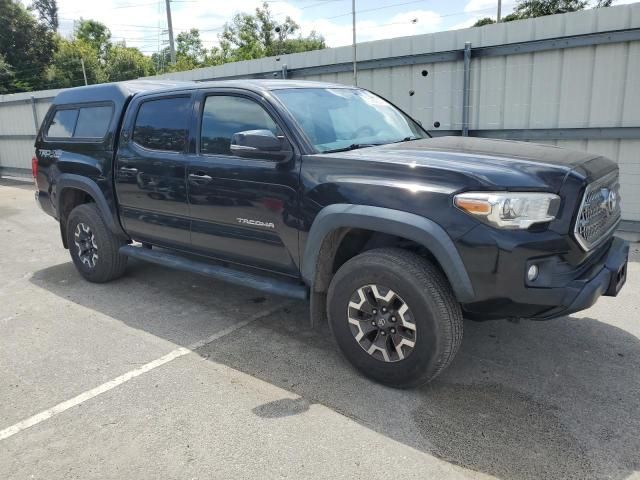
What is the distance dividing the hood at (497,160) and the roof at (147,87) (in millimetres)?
970

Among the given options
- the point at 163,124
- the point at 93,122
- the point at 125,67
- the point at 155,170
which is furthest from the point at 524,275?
the point at 125,67

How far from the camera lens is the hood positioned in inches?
111

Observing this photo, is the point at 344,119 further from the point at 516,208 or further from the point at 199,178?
the point at 516,208

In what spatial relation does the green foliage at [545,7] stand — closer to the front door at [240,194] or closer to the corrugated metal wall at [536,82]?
the corrugated metal wall at [536,82]

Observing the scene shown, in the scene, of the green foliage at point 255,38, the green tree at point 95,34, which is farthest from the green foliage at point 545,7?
the green tree at point 95,34

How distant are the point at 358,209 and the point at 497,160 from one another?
0.85 meters

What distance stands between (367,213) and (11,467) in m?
2.30

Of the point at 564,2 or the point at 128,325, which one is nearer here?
the point at 128,325

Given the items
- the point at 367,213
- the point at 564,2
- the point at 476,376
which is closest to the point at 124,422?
the point at 367,213

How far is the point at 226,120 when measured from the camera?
13.5 feet

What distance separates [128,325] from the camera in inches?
175

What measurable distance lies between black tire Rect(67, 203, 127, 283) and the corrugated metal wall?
493 centimetres

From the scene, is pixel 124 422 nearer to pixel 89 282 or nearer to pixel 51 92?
pixel 89 282

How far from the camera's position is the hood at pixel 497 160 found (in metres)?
2.83
